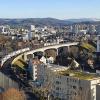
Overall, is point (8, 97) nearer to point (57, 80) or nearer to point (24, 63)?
point (57, 80)

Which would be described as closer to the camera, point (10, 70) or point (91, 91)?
point (91, 91)

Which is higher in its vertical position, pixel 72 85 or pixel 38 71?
pixel 72 85

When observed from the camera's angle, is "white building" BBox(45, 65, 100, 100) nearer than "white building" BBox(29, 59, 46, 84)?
Yes

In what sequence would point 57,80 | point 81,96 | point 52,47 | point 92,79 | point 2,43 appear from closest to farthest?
point 81,96 → point 92,79 → point 57,80 → point 52,47 → point 2,43

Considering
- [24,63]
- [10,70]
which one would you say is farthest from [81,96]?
[24,63]

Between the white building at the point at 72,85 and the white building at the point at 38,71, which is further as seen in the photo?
the white building at the point at 38,71

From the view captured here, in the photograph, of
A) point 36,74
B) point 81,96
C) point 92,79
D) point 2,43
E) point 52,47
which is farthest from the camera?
point 2,43

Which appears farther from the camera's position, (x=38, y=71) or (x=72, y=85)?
(x=38, y=71)
